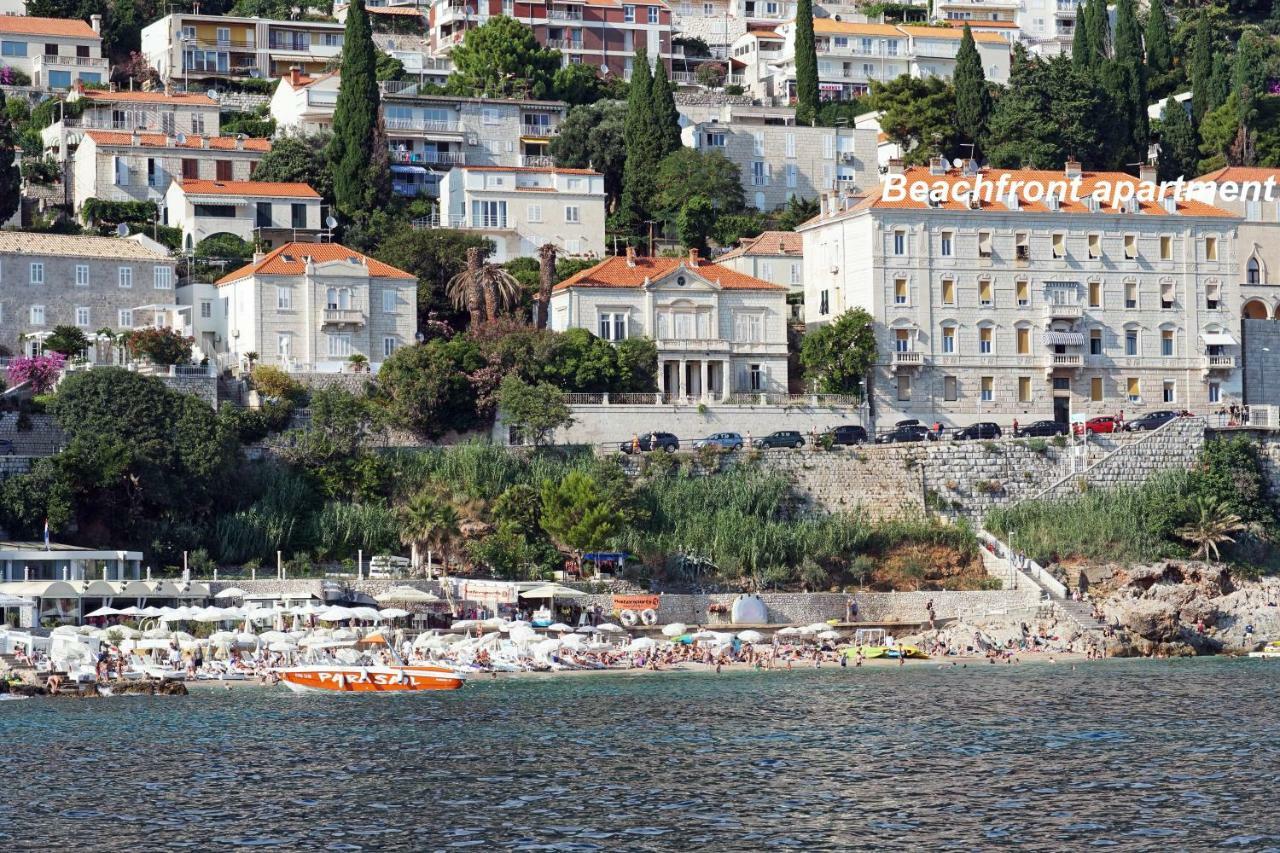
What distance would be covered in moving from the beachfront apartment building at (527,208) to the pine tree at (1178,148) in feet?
90.4

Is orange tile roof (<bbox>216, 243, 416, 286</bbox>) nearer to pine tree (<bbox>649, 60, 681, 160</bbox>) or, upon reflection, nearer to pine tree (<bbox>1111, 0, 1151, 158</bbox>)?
pine tree (<bbox>649, 60, 681, 160</bbox>)

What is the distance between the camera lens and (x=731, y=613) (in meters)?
63.0

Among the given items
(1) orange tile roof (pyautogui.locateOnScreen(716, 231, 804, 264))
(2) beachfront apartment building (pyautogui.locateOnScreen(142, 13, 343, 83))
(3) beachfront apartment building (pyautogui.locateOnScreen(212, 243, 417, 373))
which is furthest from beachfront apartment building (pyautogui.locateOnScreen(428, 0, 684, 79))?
(3) beachfront apartment building (pyautogui.locateOnScreen(212, 243, 417, 373))

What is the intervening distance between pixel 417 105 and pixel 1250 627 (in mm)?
47767

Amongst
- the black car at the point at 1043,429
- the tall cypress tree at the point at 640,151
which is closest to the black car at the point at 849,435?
the black car at the point at 1043,429

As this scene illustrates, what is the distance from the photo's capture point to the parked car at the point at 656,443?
229 ft

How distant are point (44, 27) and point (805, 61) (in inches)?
1453

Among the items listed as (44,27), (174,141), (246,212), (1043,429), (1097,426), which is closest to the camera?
(1043,429)

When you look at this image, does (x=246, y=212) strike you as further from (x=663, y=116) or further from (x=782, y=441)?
(x=782, y=441)

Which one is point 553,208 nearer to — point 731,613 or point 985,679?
point 731,613

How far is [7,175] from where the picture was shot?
79.6 meters

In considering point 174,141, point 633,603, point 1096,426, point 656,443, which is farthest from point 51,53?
point 1096,426

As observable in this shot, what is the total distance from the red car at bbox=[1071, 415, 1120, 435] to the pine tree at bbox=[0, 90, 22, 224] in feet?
129

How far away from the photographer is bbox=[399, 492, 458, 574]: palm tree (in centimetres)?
6262
